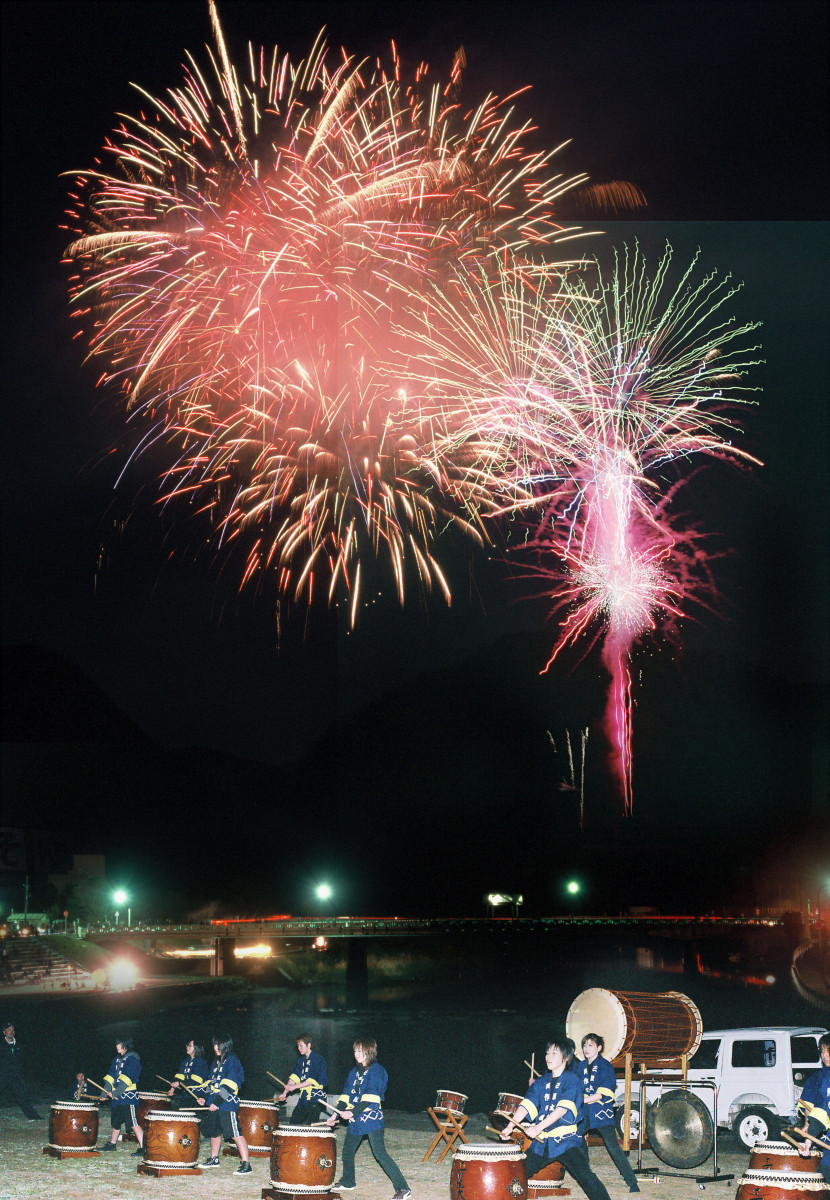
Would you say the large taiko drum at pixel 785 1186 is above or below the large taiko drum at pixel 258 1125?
above

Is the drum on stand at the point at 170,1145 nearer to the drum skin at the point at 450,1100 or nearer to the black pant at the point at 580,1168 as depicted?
the drum skin at the point at 450,1100

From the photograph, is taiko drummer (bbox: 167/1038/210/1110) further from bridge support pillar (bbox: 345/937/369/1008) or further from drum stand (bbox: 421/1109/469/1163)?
bridge support pillar (bbox: 345/937/369/1008)

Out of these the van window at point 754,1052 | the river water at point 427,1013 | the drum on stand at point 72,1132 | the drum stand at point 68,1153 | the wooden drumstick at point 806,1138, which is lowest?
the river water at point 427,1013

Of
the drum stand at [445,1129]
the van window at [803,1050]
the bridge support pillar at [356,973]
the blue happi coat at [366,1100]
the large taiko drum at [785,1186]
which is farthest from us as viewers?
the bridge support pillar at [356,973]

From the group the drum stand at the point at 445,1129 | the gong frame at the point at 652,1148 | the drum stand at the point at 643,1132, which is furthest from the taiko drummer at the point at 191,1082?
the gong frame at the point at 652,1148

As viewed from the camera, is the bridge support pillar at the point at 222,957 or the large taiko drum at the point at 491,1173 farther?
the bridge support pillar at the point at 222,957

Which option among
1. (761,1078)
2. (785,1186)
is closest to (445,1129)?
(785,1186)
